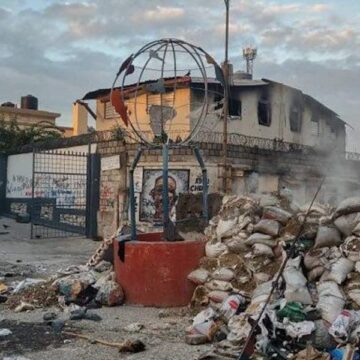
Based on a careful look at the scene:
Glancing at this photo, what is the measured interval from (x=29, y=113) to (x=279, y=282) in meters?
30.8

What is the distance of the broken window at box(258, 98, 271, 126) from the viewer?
23125 mm

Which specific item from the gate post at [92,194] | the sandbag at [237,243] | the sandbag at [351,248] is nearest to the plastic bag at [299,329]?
the sandbag at [351,248]

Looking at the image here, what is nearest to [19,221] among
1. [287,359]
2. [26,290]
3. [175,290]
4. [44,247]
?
[44,247]

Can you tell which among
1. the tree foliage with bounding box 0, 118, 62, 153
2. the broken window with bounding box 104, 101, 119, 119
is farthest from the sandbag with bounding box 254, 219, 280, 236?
the tree foliage with bounding box 0, 118, 62, 153

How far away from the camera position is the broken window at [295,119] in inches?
984

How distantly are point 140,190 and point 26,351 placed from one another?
10645 mm

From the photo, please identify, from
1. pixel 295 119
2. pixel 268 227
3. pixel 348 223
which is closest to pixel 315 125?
pixel 295 119

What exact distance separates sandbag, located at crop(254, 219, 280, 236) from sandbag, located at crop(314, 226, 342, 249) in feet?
1.99

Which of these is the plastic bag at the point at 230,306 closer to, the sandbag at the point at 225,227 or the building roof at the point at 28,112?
the sandbag at the point at 225,227

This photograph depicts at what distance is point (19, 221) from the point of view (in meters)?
19.6

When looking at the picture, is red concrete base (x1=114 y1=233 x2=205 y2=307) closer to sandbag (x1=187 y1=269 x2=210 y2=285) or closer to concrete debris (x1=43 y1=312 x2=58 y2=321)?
sandbag (x1=187 y1=269 x2=210 y2=285)

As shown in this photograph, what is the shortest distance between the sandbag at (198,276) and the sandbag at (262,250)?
64 centimetres

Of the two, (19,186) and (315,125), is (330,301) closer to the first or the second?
(19,186)

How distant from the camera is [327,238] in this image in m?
6.47
